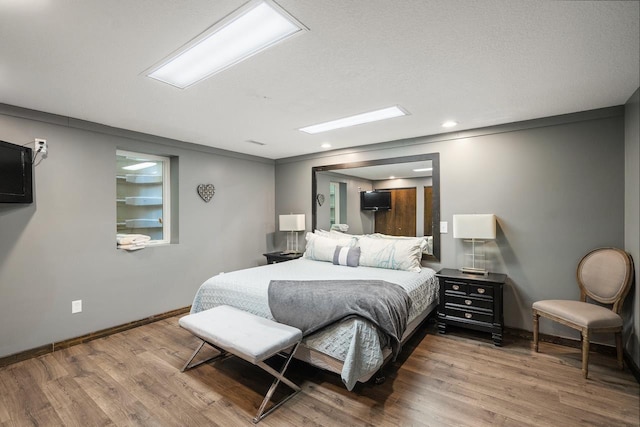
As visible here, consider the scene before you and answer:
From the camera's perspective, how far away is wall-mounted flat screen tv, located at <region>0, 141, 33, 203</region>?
245cm

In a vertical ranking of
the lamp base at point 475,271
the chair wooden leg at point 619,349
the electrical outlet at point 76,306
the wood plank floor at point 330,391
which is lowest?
the wood plank floor at point 330,391

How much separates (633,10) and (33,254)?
462 cm

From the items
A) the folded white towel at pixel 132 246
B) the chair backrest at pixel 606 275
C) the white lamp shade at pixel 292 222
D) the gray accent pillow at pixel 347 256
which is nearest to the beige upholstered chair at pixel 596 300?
the chair backrest at pixel 606 275

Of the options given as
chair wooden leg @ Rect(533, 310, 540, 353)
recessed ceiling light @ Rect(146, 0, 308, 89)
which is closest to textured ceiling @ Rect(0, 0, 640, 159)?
recessed ceiling light @ Rect(146, 0, 308, 89)

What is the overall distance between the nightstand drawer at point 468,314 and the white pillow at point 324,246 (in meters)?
Answer: 1.34

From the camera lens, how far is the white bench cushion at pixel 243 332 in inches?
77.7

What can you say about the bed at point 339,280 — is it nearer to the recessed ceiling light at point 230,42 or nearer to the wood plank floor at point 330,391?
the wood plank floor at point 330,391

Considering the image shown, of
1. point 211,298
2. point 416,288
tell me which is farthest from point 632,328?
point 211,298

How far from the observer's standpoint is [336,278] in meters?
3.05

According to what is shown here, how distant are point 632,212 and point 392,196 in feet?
7.37

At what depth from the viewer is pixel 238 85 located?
227 centimetres

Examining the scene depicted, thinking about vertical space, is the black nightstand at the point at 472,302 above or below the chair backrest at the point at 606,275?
below

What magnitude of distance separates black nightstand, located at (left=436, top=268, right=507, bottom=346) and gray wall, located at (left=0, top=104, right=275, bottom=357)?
3.16m

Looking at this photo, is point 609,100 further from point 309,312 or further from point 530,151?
point 309,312
